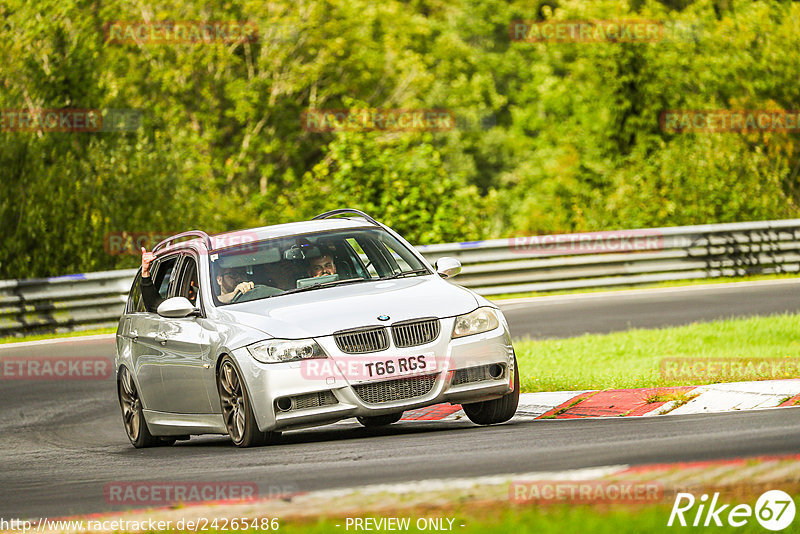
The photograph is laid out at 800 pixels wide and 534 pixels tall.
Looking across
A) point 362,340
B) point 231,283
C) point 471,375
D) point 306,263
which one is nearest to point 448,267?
point 306,263

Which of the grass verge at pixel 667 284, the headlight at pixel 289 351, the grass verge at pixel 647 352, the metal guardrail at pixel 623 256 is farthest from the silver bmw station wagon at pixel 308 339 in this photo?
the grass verge at pixel 667 284

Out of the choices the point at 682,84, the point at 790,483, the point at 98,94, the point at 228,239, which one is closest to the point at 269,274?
the point at 228,239

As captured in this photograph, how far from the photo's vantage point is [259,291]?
984 cm

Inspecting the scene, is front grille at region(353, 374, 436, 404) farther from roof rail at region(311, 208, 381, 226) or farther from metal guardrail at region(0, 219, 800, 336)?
metal guardrail at region(0, 219, 800, 336)

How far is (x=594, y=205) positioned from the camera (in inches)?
1313

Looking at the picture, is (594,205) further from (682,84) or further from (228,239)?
(228,239)

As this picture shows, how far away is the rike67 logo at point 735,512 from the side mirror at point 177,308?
5.17 meters

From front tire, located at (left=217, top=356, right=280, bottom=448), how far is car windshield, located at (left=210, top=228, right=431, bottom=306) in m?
0.71

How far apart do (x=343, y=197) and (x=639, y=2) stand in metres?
31.0

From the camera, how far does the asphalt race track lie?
274 inches

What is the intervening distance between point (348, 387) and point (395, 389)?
33cm

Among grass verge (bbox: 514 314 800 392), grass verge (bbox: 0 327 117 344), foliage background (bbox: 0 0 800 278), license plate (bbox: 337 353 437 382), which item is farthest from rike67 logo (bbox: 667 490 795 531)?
foliage background (bbox: 0 0 800 278)

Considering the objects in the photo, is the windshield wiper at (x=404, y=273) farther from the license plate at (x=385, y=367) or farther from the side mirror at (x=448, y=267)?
the license plate at (x=385, y=367)

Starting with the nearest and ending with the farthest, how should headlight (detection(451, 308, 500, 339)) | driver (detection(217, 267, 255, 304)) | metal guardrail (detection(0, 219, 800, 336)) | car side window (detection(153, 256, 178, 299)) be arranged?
headlight (detection(451, 308, 500, 339)) → driver (detection(217, 267, 255, 304)) → car side window (detection(153, 256, 178, 299)) → metal guardrail (detection(0, 219, 800, 336))
